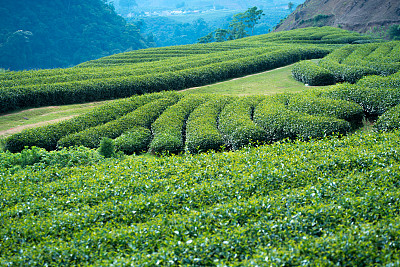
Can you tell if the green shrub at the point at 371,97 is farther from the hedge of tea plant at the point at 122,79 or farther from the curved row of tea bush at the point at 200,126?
the hedge of tea plant at the point at 122,79

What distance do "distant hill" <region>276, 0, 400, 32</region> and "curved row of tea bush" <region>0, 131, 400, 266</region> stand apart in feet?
200

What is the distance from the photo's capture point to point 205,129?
49.5ft

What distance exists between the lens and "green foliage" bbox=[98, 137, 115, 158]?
43.9 ft

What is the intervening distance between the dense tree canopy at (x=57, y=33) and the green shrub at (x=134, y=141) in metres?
76.8

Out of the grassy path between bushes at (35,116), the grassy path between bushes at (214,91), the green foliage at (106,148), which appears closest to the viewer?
the green foliage at (106,148)

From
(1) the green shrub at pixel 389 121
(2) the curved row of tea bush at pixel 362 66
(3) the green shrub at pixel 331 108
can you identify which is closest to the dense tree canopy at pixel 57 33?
(2) the curved row of tea bush at pixel 362 66

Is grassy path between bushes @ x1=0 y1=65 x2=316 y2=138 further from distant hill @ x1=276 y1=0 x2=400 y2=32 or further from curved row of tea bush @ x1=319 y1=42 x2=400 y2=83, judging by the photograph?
distant hill @ x1=276 y1=0 x2=400 y2=32

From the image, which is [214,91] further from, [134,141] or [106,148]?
[106,148]

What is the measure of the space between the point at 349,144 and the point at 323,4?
79.5 m

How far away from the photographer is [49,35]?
287 feet

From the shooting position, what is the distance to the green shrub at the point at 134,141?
48.3ft

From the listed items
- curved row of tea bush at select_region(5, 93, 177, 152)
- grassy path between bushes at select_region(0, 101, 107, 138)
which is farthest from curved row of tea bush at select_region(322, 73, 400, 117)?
grassy path between bushes at select_region(0, 101, 107, 138)

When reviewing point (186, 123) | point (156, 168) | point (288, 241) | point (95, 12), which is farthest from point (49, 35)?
point (288, 241)

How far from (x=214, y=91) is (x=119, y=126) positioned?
11004mm
